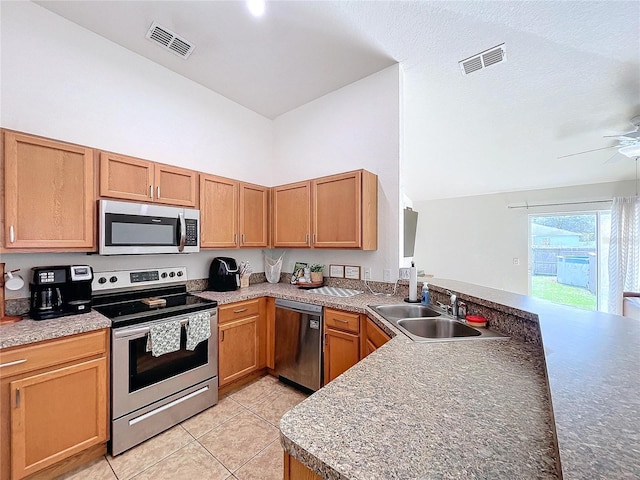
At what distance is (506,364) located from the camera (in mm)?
1123

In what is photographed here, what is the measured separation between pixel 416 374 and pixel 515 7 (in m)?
2.40

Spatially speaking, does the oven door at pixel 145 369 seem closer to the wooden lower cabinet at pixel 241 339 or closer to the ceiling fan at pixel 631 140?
the wooden lower cabinet at pixel 241 339

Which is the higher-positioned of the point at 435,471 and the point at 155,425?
the point at 435,471

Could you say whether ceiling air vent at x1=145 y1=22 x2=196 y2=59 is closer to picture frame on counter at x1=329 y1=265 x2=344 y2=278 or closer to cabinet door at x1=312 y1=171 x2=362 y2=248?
cabinet door at x1=312 y1=171 x2=362 y2=248

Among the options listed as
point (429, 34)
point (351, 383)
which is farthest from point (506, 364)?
point (429, 34)

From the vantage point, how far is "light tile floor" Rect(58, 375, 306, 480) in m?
1.62

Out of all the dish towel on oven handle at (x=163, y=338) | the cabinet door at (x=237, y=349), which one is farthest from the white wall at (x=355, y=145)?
the dish towel on oven handle at (x=163, y=338)

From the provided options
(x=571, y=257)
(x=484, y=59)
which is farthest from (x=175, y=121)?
(x=571, y=257)

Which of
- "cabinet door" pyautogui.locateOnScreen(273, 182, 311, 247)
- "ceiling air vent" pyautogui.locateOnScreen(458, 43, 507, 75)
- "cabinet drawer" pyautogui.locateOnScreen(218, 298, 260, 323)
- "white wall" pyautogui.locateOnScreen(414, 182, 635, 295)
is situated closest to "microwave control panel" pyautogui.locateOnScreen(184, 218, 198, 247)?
"cabinet drawer" pyautogui.locateOnScreen(218, 298, 260, 323)

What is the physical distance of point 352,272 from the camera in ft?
9.41

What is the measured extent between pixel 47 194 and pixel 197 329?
1.31 metres

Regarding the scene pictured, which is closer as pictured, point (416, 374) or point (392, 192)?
point (416, 374)

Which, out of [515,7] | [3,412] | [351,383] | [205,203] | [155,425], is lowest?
[155,425]

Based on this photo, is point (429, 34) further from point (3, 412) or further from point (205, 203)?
point (3, 412)
